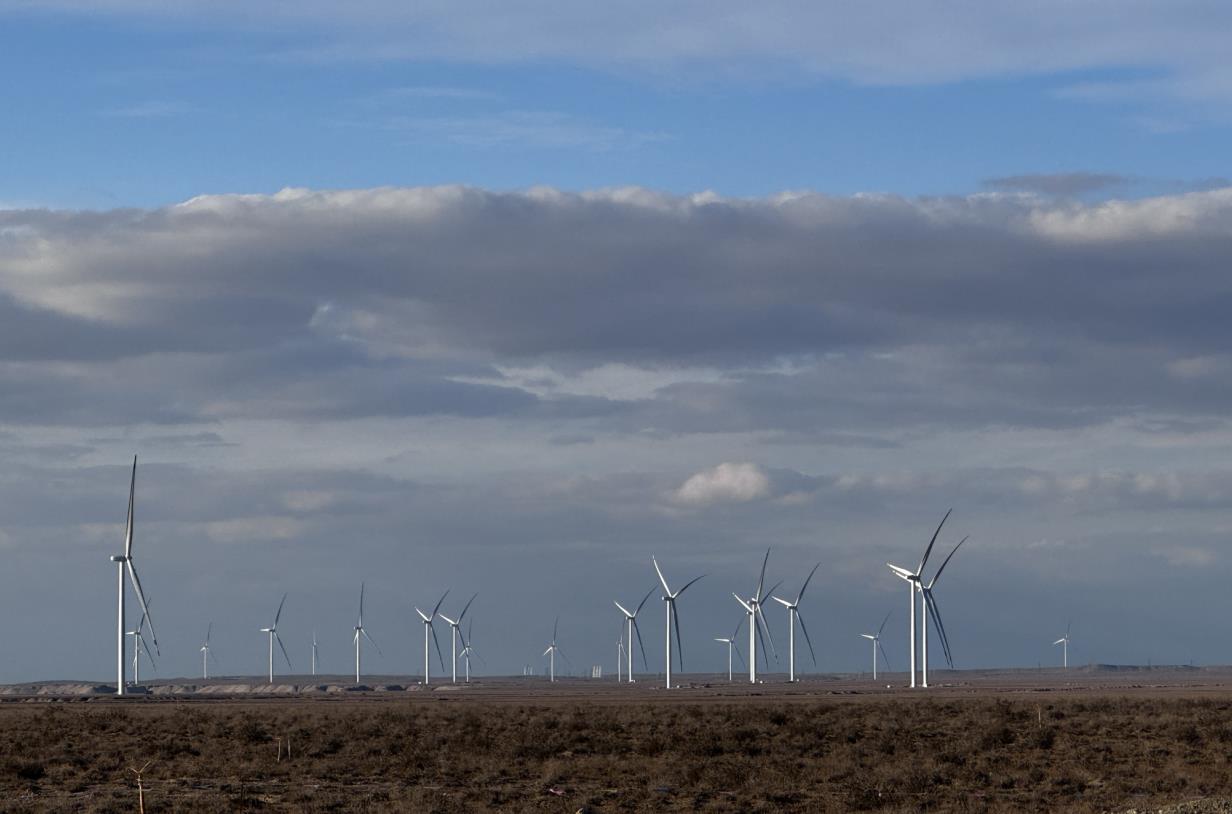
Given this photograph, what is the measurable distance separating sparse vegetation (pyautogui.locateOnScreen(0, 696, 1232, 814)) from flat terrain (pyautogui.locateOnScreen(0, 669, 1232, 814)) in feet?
0.46

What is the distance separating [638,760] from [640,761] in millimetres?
478

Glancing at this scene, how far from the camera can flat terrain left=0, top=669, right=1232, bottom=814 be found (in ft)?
159

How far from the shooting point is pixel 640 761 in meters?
62.3

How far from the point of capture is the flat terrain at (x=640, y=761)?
159 ft

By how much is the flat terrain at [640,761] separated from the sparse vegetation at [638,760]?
0.14 m

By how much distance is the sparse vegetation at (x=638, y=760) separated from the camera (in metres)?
48.5

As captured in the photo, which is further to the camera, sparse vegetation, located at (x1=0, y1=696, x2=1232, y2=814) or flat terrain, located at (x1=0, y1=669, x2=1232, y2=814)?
sparse vegetation, located at (x1=0, y1=696, x2=1232, y2=814)

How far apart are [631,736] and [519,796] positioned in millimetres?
23153

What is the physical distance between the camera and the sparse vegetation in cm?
4850

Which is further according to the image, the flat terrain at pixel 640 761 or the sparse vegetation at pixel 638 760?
the sparse vegetation at pixel 638 760

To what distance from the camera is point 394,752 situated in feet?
213

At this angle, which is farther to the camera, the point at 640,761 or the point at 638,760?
the point at 638,760

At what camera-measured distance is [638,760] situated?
62750 mm

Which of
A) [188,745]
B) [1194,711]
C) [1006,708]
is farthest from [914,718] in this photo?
[188,745]
